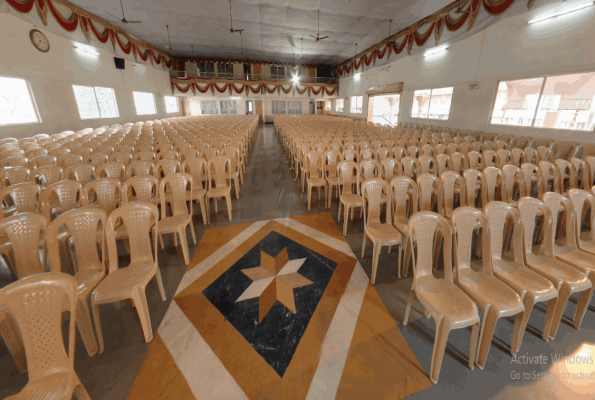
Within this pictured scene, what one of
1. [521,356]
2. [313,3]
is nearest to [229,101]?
[313,3]

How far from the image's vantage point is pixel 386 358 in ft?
5.93

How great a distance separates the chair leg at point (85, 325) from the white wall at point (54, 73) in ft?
31.1

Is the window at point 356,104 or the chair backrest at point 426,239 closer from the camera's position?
the chair backrest at point 426,239

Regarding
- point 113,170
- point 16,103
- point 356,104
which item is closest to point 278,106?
point 356,104

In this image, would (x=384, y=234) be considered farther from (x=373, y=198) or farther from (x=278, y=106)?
(x=278, y=106)

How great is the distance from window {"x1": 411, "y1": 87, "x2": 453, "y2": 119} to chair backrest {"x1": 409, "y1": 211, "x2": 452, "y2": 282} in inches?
432

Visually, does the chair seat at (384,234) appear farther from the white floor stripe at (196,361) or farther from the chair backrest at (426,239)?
the white floor stripe at (196,361)

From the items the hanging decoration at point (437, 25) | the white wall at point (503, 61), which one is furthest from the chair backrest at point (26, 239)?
the hanging decoration at point (437, 25)

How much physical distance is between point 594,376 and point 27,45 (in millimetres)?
14316

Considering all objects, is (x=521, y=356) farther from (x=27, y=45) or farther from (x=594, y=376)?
(x=27, y=45)

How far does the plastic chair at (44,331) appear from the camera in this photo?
119 centimetres

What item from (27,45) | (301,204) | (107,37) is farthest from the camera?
(107,37)

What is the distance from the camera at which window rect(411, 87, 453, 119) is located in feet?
35.0

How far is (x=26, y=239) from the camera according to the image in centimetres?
191
